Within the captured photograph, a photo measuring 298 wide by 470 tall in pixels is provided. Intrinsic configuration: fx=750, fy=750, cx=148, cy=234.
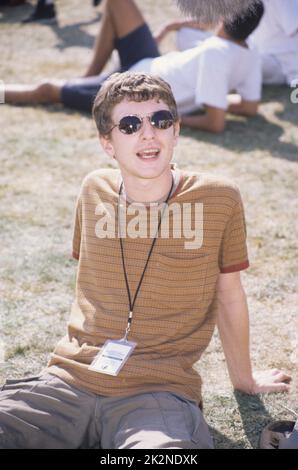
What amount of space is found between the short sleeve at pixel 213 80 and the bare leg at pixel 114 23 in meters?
0.73

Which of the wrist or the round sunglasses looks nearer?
the round sunglasses

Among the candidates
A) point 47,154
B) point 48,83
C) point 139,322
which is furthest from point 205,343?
point 48,83

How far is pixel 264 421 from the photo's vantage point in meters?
2.77

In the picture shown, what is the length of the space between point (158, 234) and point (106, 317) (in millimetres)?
329

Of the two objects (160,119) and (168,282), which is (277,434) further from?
(160,119)

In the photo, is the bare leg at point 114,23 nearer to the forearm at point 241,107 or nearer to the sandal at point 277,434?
the forearm at point 241,107

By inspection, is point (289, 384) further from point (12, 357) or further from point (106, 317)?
point (12, 357)

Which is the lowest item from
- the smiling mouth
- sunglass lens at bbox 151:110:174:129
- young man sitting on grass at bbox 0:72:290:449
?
young man sitting on grass at bbox 0:72:290:449

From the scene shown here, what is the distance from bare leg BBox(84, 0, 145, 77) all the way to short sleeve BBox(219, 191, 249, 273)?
384cm

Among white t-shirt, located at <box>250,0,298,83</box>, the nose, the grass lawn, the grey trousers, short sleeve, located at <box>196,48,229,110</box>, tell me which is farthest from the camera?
white t-shirt, located at <box>250,0,298,83</box>

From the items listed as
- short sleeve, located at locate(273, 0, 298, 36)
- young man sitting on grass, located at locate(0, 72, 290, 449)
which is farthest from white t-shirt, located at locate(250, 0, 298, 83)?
young man sitting on grass, located at locate(0, 72, 290, 449)

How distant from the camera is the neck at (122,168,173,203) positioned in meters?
2.54

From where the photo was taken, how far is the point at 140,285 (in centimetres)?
251

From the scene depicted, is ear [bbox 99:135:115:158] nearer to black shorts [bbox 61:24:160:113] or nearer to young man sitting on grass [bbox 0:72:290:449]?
young man sitting on grass [bbox 0:72:290:449]
